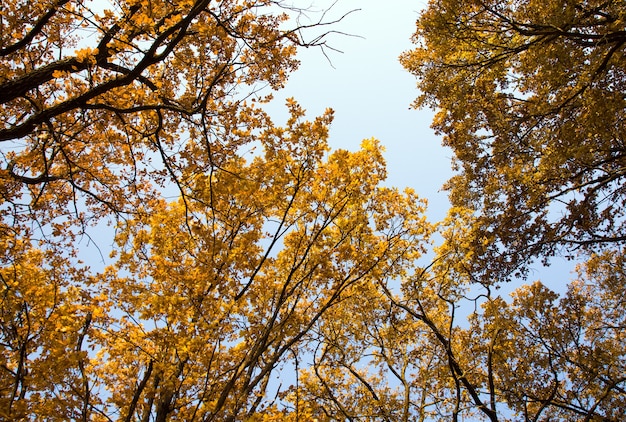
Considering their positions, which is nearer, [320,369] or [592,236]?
[592,236]

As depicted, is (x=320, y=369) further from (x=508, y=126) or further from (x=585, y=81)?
(x=585, y=81)

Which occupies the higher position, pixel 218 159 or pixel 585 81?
pixel 585 81

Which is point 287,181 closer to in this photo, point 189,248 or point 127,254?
point 189,248

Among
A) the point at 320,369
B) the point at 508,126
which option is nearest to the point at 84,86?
the point at 508,126

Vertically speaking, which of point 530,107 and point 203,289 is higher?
point 530,107

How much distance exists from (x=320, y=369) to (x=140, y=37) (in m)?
6.90

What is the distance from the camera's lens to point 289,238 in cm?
528

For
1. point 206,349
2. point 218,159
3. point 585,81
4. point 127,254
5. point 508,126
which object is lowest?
point 206,349

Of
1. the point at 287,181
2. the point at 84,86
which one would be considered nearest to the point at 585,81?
the point at 287,181

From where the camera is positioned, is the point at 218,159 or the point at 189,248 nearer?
the point at 218,159

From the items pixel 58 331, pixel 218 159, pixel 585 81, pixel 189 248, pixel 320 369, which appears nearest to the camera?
pixel 58 331

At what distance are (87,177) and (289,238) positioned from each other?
3230 millimetres

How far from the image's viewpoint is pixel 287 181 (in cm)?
461

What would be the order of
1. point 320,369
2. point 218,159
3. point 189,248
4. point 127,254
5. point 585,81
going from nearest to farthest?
point 218,159 → point 585,81 → point 127,254 → point 189,248 → point 320,369
